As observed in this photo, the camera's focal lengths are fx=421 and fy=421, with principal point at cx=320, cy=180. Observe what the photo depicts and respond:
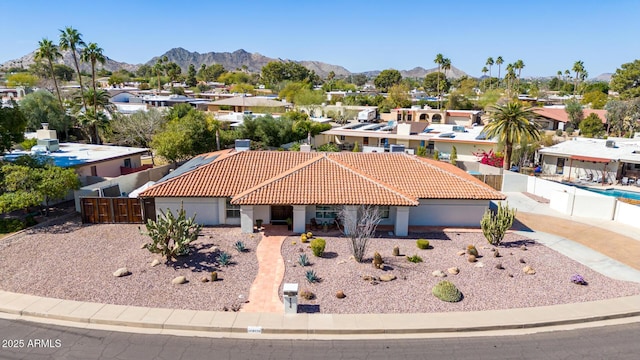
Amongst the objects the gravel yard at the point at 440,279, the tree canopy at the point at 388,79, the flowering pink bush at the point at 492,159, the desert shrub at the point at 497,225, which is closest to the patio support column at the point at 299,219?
the gravel yard at the point at 440,279

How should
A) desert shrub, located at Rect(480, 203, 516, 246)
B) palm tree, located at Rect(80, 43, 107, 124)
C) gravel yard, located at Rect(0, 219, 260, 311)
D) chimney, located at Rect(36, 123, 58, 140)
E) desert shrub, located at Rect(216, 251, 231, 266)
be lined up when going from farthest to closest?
palm tree, located at Rect(80, 43, 107, 124) < chimney, located at Rect(36, 123, 58, 140) < desert shrub, located at Rect(480, 203, 516, 246) < desert shrub, located at Rect(216, 251, 231, 266) < gravel yard, located at Rect(0, 219, 260, 311)

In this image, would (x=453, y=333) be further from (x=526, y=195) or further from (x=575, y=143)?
(x=575, y=143)

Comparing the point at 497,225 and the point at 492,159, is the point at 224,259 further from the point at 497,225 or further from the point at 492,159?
the point at 492,159

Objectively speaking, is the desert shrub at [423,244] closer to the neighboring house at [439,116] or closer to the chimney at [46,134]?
the chimney at [46,134]

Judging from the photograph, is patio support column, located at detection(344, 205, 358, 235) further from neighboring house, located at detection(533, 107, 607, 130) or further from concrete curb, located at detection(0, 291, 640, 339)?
neighboring house, located at detection(533, 107, 607, 130)

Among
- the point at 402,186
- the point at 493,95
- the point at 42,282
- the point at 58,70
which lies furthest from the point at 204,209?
the point at 58,70

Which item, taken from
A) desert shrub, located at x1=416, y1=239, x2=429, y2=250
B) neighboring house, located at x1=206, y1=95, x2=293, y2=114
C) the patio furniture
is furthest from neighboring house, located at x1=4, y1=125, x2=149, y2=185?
neighboring house, located at x1=206, y1=95, x2=293, y2=114
